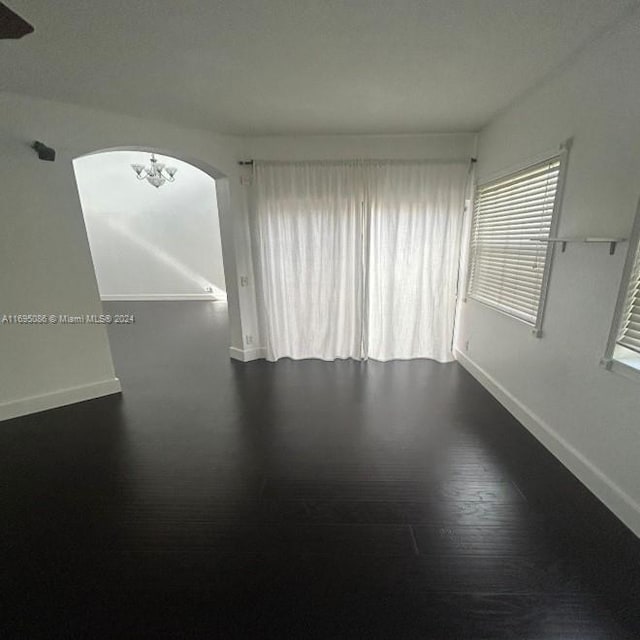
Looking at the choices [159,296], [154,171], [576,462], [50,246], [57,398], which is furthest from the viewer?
[159,296]

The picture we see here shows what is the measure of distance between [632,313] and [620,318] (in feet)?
0.17

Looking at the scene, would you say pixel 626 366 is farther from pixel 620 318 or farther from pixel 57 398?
pixel 57 398

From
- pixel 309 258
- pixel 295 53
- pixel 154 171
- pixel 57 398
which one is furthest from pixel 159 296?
pixel 295 53

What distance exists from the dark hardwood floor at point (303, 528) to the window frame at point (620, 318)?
755 mm

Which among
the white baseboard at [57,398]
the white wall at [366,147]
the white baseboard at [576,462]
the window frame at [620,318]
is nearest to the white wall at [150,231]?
the white wall at [366,147]

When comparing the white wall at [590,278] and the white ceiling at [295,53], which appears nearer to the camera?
the white ceiling at [295,53]

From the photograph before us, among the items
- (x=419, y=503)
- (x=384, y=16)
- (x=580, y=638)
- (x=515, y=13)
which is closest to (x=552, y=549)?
(x=580, y=638)

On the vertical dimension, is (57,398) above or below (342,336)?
below

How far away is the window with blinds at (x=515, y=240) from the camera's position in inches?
85.4

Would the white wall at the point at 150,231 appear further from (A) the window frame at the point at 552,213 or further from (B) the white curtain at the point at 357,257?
(A) the window frame at the point at 552,213

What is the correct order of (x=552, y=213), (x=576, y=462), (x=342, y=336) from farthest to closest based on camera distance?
1. (x=342, y=336)
2. (x=552, y=213)
3. (x=576, y=462)

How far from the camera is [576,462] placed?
184cm

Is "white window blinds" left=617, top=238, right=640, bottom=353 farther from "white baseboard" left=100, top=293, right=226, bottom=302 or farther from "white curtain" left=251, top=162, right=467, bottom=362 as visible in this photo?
"white baseboard" left=100, top=293, right=226, bottom=302

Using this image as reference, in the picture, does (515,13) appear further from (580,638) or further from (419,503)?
(580,638)
